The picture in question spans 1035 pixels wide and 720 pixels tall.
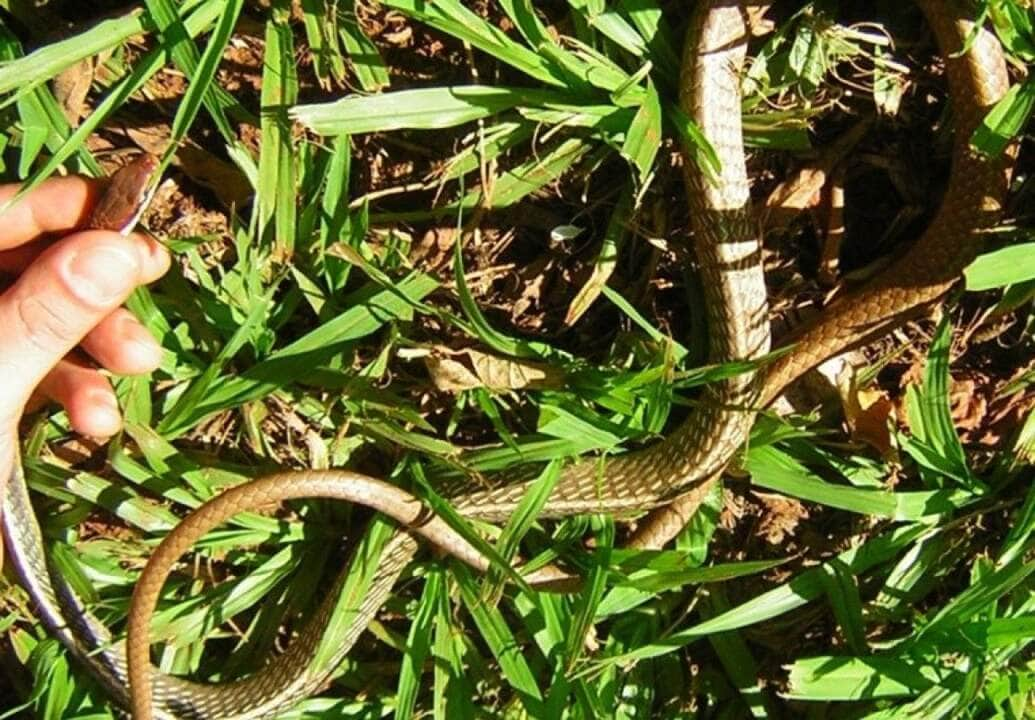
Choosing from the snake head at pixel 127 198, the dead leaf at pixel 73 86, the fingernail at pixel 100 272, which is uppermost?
the dead leaf at pixel 73 86

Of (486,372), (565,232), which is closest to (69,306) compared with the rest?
(486,372)

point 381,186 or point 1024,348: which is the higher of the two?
point 381,186

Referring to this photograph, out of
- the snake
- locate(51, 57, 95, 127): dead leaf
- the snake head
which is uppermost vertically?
locate(51, 57, 95, 127): dead leaf

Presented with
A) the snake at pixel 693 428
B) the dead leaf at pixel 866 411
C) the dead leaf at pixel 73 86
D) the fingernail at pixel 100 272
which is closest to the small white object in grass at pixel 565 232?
the snake at pixel 693 428

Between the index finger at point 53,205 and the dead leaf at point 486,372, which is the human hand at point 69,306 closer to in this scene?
the index finger at point 53,205

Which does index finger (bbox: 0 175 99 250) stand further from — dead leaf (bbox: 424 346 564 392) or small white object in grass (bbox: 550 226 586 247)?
small white object in grass (bbox: 550 226 586 247)

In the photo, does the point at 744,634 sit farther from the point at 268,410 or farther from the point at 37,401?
the point at 37,401

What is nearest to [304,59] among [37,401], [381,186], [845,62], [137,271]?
[381,186]

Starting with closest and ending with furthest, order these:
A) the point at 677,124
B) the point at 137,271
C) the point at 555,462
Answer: the point at 137,271 < the point at 677,124 < the point at 555,462

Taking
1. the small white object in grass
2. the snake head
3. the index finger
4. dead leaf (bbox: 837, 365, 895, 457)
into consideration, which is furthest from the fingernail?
dead leaf (bbox: 837, 365, 895, 457)
